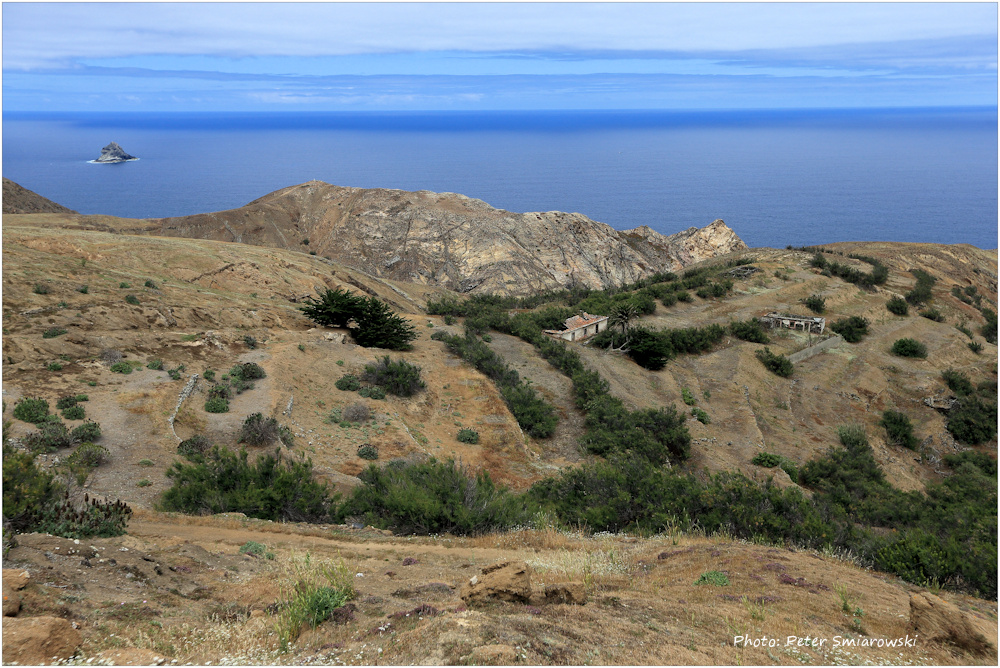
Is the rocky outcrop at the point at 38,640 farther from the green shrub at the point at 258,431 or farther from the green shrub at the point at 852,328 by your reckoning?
the green shrub at the point at 852,328

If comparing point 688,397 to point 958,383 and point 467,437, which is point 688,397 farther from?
point 958,383

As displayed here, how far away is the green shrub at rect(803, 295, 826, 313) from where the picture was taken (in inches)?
1501

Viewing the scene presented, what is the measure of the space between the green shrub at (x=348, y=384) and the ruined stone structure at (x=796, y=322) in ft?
86.3

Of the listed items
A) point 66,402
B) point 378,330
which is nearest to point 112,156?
point 378,330

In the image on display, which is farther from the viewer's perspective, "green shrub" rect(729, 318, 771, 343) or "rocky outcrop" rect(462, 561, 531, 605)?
"green shrub" rect(729, 318, 771, 343)

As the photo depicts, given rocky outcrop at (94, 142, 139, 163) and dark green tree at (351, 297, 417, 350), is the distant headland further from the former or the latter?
dark green tree at (351, 297, 417, 350)

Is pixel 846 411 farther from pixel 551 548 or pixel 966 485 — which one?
pixel 551 548

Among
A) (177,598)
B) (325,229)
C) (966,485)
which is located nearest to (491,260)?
(325,229)

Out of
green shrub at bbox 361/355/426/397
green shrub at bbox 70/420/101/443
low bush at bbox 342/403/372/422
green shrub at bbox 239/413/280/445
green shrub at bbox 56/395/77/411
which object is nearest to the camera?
green shrub at bbox 70/420/101/443

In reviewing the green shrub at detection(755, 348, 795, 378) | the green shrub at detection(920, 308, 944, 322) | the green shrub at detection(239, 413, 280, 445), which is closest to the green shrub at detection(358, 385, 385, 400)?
the green shrub at detection(239, 413, 280, 445)

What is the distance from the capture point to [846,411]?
26984mm

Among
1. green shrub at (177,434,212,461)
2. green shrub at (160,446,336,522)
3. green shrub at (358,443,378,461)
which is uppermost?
green shrub at (160,446,336,522)

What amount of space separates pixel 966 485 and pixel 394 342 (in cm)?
2200

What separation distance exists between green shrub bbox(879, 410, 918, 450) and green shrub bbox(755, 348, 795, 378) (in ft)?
15.8
